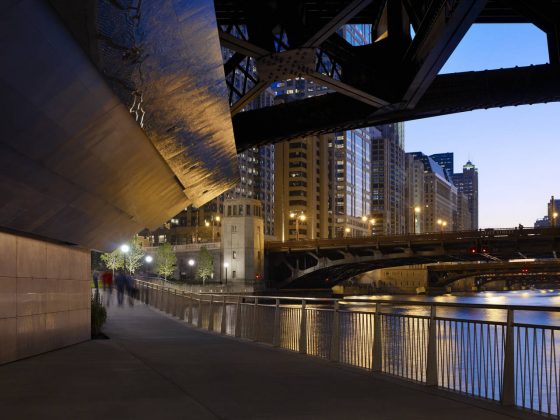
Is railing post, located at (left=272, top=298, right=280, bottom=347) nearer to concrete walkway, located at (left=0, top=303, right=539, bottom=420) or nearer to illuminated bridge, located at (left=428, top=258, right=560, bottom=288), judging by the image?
concrete walkway, located at (left=0, top=303, right=539, bottom=420)

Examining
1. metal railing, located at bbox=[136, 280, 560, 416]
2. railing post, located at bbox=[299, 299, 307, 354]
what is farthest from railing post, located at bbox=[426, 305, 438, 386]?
railing post, located at bbox=[299, 299, 307, 354]

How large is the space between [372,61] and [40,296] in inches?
406

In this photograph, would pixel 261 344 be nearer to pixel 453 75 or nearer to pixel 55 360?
pixel 55 360

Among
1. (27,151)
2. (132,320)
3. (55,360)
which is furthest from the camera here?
(132,320)

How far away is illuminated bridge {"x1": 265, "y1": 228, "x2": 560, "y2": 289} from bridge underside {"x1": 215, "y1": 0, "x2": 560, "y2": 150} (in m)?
59.5

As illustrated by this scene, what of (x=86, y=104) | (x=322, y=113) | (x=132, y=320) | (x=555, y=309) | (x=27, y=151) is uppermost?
(x=322, y=113)

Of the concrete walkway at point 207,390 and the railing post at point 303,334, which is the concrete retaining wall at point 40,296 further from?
the railing post at point 303,334

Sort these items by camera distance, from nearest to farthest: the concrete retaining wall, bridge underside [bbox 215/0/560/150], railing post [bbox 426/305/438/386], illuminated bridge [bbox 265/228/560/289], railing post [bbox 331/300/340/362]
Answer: railing post [bbox 426/305/438/386], the concrete retaining wall, railing post [bbox 331/300/340/362], bridge underside [bbox 215/0/560/150], illuminated bridge [bbox 265/228/560/289]

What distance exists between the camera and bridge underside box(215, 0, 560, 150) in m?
15.9

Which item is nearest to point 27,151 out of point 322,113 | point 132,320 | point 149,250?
point 322,113

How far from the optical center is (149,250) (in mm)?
136000

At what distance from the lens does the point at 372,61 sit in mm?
18500

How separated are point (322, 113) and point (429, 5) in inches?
296

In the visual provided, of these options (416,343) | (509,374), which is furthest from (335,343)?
(509,374)
